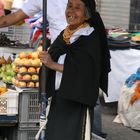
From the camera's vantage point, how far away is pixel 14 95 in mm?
4848

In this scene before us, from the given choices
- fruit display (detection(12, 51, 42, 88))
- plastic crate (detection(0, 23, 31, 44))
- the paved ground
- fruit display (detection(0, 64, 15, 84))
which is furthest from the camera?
plastic crate (detection(0, 23, 31, 44))

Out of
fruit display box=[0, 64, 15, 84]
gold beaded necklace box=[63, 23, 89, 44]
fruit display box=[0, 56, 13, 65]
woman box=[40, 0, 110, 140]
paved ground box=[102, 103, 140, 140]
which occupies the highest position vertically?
gold beaded necklace box=[63, 23, 89, 44]

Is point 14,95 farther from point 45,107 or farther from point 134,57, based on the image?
point 134,57

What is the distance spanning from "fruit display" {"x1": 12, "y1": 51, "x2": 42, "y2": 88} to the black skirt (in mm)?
1231

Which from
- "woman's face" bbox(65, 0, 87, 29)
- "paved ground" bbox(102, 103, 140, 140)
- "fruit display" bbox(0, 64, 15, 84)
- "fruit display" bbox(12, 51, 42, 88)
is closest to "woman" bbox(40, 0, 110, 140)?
"woman's face" bbox(65, 0, 87, 29)

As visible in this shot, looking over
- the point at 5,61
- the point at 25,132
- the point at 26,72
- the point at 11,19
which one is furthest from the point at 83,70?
the point at 5,61

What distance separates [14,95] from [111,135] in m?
2.85

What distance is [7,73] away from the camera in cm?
568

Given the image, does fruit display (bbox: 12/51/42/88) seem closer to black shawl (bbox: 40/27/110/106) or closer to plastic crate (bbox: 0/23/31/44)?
black shawl (bbox: 40/27/110/106)

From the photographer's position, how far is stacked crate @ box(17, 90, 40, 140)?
4.88m

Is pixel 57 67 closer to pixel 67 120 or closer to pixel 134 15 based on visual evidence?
pixel 67 120

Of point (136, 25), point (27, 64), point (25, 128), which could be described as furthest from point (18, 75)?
point (136, 25)

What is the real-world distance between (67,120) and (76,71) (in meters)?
0.41

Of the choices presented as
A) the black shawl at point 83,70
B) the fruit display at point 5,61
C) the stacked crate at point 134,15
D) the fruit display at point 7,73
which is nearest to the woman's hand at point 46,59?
the black shawl at point 83,70
